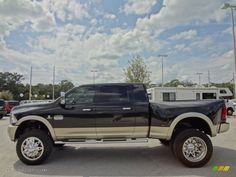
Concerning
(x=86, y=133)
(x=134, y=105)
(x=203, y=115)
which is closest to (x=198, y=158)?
(x=203, y=115)

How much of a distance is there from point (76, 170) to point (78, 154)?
1722 millimetres

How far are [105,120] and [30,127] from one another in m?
1.95

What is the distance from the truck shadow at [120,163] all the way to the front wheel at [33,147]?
0.20 meters

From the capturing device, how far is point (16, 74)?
10038cm

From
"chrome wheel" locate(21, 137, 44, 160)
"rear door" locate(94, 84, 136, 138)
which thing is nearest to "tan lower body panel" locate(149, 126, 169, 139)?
"rear door" locate(94, 84, 136, 138)

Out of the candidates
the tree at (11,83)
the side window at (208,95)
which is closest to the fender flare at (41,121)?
the side window at (208,95)

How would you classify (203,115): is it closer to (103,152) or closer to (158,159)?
(158,159)

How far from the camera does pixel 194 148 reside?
671 cm

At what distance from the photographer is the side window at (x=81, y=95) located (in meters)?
7.20

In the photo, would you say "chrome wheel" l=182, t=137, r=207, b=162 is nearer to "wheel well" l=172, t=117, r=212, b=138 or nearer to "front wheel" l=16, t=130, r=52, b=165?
"wheel well" l=172, t=117, r=212, b=138

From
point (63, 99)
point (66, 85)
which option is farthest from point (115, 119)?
point (66, 85)

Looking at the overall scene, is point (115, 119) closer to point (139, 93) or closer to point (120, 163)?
point (139, 93)

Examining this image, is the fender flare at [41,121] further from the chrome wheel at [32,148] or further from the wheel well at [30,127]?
the chrome wheel at [32,148]

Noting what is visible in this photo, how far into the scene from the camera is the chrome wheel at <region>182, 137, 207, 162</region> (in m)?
6.66
